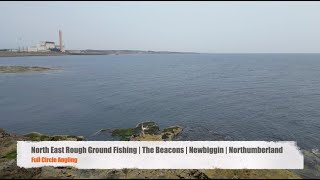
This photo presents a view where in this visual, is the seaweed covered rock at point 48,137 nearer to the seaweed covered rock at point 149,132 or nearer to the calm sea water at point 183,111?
the calm sea water at point 183,111

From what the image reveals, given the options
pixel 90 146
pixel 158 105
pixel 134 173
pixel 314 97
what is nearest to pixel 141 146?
pixel 134 173

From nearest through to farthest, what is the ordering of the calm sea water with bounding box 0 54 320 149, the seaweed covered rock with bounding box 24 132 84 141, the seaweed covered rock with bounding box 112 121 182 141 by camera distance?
1. the seaweed covered rock with bounding box 24 132 84 141
2. the seaweed covered rock with bounding box 112 121 182 141
3. the calm sea water with bounding box 0 54 320 149

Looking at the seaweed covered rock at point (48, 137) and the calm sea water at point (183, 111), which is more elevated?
the calm sea water at point (183, 111)

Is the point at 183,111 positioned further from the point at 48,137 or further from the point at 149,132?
the point at 48,137

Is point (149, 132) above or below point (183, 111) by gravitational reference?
below

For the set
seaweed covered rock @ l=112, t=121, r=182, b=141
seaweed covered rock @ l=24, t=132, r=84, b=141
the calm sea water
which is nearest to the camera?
seaweed covered rock @ l=24, t=132, r=84, b=141

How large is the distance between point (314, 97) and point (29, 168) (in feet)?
215

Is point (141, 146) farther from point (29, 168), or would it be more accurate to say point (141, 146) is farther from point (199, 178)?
point (29, 168)

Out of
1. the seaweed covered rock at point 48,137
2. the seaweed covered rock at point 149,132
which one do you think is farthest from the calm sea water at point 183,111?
the seaweed covered rock at point 48,137

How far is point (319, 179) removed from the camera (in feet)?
78.3

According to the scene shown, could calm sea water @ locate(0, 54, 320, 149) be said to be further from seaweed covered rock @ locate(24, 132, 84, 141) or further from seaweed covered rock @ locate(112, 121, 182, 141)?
seaweed covered rock @ locate(24, 132, 84, 141)

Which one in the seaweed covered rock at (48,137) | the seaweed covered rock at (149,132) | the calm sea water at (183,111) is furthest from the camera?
the calm sea water at (183,111)

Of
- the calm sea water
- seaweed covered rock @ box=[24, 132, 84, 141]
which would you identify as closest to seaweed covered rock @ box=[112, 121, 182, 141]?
the calm sea water

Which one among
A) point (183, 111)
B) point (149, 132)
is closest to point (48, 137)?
point (149, 132)
